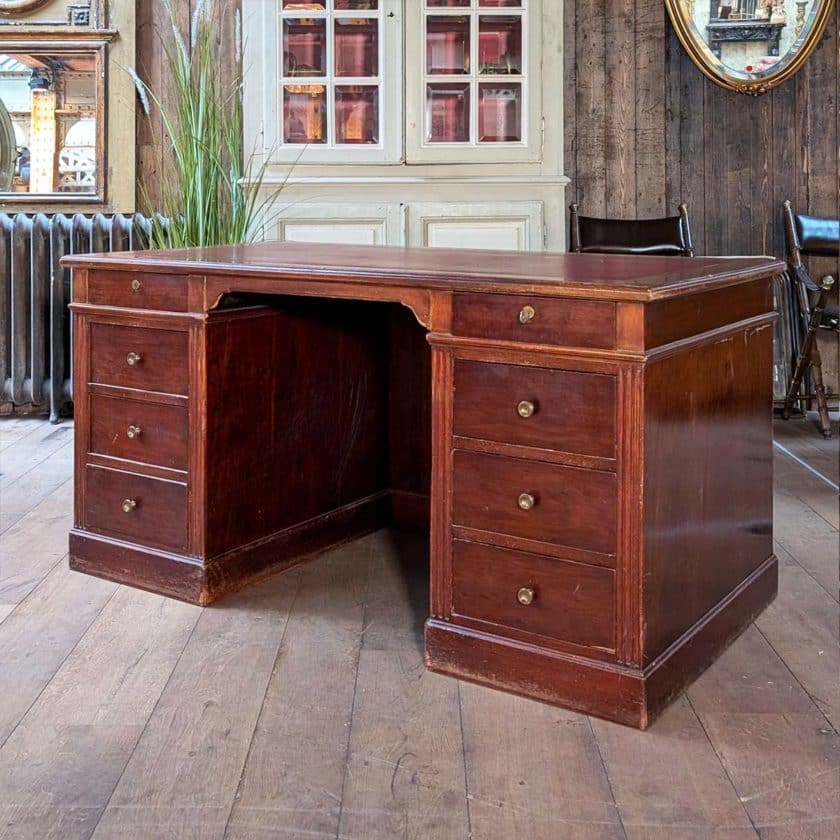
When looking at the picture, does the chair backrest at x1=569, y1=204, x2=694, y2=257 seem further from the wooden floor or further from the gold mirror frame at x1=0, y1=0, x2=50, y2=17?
the gold mirror frame at x1=0, y1=0, x2=50, y2=17

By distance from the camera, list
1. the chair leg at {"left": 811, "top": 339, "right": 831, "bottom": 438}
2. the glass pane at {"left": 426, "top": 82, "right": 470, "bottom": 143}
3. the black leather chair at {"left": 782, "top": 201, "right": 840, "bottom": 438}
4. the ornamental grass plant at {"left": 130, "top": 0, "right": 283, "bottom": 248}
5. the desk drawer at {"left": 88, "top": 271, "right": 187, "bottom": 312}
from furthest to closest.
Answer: the glass pane at {"left": 426, "top": 82, "right": 470, "bottom": 143}, the black leather chair at {"left": 782, "top": 201, "right": 840, "bottom": 438}, the chair leg at {"left": 811, "top": 339, "right": 831, "bottom": 438}, the ornamental grass plant at {"left": 130, "top": 0, "right": 283, "bottom": 248}, the desk drawer at {"left": 88, "top": 271, "right": 187, "bottom": 312}

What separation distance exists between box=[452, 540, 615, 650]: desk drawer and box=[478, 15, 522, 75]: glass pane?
3.08 m

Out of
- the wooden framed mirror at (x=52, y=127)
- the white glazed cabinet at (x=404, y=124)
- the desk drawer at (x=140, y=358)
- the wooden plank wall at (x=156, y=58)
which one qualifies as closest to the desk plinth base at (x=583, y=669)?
the desk drawer at (x=140, y=358)

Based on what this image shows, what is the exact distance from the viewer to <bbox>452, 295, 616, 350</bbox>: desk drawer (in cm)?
187

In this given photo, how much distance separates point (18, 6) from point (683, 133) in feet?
9.55

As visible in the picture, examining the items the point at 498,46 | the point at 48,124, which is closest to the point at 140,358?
the point at 498,46

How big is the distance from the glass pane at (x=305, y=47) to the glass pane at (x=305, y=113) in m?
0.07

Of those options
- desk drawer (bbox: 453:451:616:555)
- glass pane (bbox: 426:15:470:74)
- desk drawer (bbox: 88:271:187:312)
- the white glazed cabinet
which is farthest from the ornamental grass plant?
desk drawer (bbox: 453:451:616:555)

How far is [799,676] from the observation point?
213 cm

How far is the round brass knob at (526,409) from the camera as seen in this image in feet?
6.46

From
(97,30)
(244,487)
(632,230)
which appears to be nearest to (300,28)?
(97,30)

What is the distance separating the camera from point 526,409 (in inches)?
77.6

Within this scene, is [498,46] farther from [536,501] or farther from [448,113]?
[536,501]

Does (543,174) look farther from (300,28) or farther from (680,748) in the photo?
(680,748)
